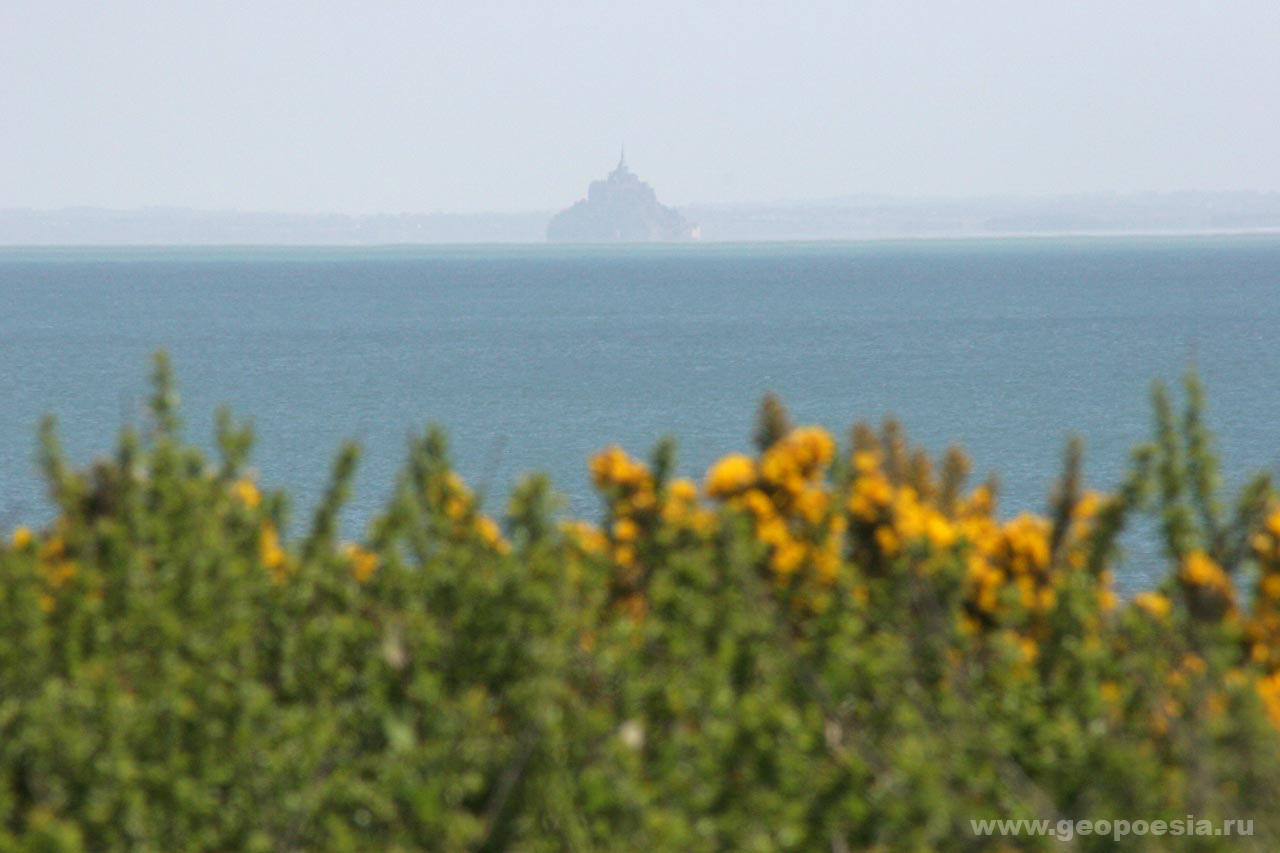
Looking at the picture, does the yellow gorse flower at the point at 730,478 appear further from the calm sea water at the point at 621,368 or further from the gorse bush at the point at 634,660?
the calm sea water at the point at 621,368

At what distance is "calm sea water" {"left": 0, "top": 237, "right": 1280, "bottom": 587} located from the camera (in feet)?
131

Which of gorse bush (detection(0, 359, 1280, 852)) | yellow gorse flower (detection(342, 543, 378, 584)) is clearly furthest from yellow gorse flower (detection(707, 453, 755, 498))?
yellow gorse flower (detection(342, 543, 378, 584))

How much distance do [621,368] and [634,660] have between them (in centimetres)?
6143

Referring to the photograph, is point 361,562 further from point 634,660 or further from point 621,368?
point 621,368

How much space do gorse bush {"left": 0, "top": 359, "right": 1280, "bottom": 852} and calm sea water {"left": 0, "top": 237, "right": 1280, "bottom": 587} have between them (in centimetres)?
42

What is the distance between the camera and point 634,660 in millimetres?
4004

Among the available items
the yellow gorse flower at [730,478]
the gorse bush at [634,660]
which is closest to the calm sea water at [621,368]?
the gorse bush at [634,660]

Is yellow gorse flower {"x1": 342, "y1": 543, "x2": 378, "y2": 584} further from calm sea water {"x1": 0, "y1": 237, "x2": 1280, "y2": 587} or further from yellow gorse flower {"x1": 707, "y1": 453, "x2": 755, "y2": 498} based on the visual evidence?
yellow gorse flower {"x1": 707, "y1": 453, "x2": 755, "y2": 498}

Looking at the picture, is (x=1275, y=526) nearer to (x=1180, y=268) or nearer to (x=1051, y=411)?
(x=1051, y=411)

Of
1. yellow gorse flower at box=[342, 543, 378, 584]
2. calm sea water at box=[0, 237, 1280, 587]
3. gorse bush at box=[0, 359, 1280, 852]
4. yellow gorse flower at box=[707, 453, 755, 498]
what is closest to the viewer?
gorse bush at box=[0, 359, 1280, 852]

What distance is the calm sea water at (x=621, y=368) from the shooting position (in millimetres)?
39875

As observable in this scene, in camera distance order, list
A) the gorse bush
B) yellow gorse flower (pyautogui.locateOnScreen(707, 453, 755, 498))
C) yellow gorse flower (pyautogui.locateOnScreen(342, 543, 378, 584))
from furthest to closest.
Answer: yellow gorse flower (pyautogui.locateOnScreen(707, 453, 755, 498))
yellow gorse flower (pyautogui.locateOnScreen(342, 543, 378, 584))
the gorse bush

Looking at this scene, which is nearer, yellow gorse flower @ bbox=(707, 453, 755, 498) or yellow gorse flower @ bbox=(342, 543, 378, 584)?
yellow gorse flower @ bbox=(342, 543, 378, 584)

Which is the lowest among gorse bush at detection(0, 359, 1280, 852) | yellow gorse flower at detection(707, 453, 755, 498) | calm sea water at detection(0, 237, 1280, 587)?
calm sea water at detection(0, 237, 1280, 587)
